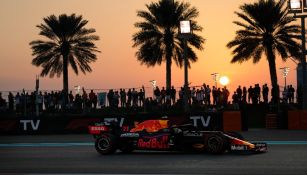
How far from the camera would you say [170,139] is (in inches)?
596

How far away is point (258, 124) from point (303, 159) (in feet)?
52.7

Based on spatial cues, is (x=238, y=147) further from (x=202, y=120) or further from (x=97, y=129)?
(x=202, y=120)

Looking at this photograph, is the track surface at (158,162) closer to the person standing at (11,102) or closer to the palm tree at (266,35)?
the person standing at (11,102)

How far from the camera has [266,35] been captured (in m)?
43.8

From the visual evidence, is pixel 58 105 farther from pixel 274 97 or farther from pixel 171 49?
pixel 171 49

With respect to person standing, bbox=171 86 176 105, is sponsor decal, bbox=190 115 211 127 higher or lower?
lower

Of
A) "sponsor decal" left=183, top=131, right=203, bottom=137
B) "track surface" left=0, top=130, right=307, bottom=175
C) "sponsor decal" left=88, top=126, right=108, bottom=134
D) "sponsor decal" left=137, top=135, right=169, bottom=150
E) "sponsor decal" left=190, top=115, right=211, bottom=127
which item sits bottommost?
"track surface" left=0, top=130, right=307, bottom=175

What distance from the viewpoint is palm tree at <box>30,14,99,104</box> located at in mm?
49438

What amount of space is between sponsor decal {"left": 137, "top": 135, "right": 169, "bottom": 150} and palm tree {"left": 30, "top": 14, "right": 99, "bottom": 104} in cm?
3460

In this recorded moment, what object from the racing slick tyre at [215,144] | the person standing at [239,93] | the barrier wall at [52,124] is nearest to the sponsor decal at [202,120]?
the barrier wall at [52,124]

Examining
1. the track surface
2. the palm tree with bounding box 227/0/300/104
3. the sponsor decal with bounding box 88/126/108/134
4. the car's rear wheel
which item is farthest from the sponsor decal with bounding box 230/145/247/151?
the palm tree with bounding box 227/0/300/104

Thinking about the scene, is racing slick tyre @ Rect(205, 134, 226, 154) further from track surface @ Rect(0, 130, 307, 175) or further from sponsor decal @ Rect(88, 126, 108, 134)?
sponsor decal @ Rect(88, 126, 108, 134)

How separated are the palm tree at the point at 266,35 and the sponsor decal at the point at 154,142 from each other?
28987 mm

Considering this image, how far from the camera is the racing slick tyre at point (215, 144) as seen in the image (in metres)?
14.5
